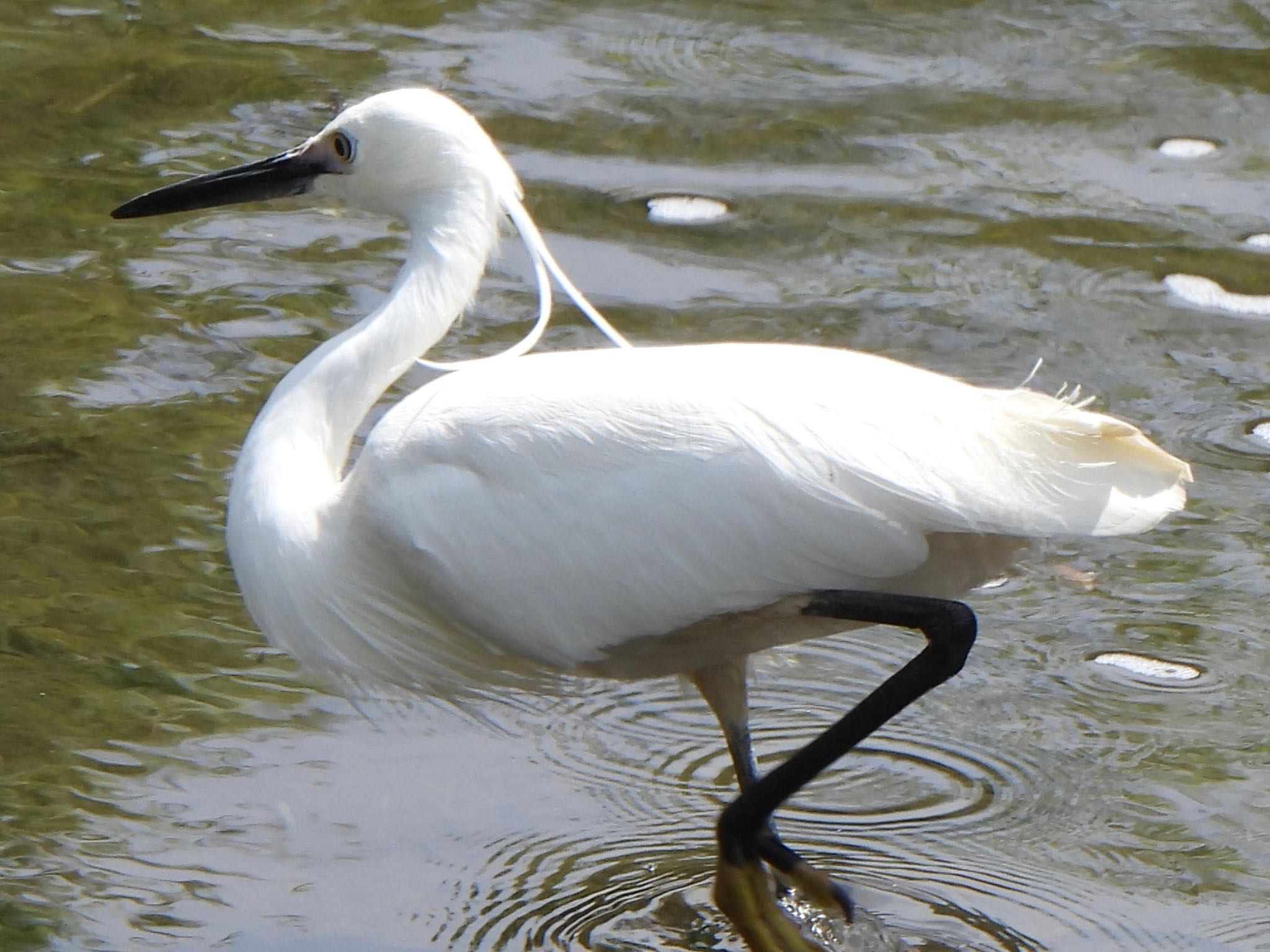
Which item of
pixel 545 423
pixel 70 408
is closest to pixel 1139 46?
pixel 70 408

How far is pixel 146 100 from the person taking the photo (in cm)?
673

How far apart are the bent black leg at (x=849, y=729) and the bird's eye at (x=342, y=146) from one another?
116 centimetres

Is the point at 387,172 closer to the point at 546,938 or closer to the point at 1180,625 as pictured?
the point at 546,938

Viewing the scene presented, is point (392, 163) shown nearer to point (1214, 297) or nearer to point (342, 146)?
point (342, 146)

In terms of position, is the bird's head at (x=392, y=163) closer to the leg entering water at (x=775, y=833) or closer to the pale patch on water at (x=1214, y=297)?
the leg entering water at (x=775, y=833)

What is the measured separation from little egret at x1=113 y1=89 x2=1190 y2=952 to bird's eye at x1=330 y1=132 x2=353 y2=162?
0.05ft

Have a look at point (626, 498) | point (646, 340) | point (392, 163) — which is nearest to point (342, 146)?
point (392, 163)

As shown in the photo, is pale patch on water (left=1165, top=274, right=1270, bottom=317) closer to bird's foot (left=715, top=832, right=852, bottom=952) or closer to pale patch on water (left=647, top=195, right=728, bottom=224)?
pale patch on water (left=647, top=195, right=728, bottom=224)

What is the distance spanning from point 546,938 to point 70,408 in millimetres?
2227

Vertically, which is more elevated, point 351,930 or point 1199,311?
point 1199,311

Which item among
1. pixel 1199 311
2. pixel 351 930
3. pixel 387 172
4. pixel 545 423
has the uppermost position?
pixel 387 172

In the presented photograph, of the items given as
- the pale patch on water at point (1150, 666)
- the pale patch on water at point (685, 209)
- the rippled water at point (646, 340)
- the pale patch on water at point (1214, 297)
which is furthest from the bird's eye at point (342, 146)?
the pale patch on water at point (1214, 297)

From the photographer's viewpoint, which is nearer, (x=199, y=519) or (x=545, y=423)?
(x=545, y=423)

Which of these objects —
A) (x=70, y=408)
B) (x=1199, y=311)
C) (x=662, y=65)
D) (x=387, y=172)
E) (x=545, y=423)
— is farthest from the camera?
(x=662, y=65)
